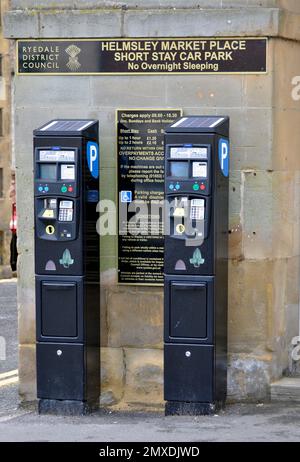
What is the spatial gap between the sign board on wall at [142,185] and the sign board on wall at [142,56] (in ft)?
1.24

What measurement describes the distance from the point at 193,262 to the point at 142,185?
957mm

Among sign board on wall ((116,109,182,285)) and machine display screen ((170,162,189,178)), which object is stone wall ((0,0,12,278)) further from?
machine display screen ((170,162,189,178))

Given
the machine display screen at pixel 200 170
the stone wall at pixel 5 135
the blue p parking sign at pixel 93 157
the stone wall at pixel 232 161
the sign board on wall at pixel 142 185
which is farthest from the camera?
the stone wall at pixel 5 135

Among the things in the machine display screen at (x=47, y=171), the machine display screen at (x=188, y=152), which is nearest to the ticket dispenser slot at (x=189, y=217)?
the machine display screen at (x=188, y=152)

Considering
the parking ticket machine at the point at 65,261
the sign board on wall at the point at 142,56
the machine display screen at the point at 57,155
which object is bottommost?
the parking ticket machine at the point at 65,261

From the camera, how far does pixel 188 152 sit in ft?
27.0

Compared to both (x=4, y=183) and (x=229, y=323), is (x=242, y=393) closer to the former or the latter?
(x=229, y=323)

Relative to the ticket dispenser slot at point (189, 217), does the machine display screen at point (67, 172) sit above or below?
above

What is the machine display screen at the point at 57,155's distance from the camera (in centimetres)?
841

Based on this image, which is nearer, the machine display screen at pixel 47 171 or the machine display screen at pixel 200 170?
the machine display screen at pixel 200 170

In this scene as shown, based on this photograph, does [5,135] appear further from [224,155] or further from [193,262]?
[193,262]

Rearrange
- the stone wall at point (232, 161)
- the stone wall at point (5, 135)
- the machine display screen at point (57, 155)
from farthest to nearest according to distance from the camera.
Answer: the stone wall at point (5, 135) < the stone wall at point (232, 161) < the machine display screen at point (57, 155)

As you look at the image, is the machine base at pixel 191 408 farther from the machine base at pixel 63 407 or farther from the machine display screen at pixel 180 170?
the machine display screen at pixel 180 170

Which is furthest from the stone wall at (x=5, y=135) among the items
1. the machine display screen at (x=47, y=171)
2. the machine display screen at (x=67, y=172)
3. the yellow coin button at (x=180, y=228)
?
the yellow coin button at (x=180, y=228)
